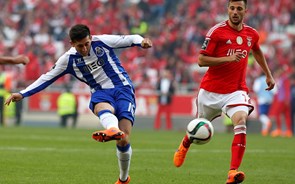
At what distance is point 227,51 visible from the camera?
32.3 ft

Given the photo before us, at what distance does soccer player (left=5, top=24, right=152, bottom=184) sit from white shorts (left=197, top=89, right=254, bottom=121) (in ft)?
3.70

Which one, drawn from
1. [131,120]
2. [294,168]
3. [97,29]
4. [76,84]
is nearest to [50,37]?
[97,29]

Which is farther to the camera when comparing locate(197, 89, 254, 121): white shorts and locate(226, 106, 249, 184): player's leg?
locate(197, 89, 254, 121): white shorts

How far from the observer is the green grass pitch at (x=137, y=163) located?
10.2m

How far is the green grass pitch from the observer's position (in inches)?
404

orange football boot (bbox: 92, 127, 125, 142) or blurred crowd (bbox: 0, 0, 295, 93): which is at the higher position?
blurred crowd (bbox: 0, 0, 295, 93)

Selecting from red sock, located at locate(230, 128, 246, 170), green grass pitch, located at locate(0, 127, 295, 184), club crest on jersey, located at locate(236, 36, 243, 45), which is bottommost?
green grass pitch, located at locate(0, 127, 295, 184)

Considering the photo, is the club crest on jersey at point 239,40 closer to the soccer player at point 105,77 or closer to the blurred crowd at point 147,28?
the soccer player at point 105,77

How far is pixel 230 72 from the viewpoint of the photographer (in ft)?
32.4

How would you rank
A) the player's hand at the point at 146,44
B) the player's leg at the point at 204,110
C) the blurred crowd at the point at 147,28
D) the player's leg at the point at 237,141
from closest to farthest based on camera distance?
the player's leg at the point at 237,141 < the player's hand at the point at 146,44 < the player's leg at the point at 204,110 < the blurred crowd at the point at 147,28

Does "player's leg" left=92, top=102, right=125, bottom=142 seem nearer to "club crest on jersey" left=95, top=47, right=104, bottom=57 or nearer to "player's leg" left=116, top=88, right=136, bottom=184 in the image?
"player's leg" left=116, top=88, right=136, bottom=184

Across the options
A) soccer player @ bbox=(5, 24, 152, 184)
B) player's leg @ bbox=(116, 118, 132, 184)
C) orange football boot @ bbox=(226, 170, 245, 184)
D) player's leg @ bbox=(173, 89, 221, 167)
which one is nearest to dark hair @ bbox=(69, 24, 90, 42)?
soccer player @ bbox=(5, 24, 152, 184)

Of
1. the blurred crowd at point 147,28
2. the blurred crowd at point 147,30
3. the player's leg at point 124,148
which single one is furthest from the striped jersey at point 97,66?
the blurred crowd at point 147,28

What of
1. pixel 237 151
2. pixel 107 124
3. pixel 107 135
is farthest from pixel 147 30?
pixel 107 135
